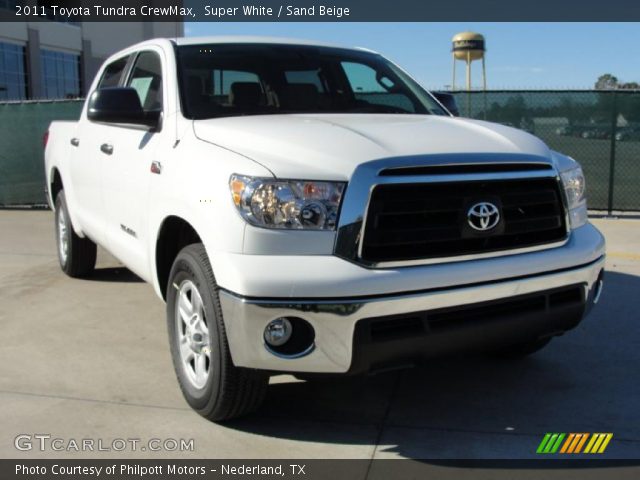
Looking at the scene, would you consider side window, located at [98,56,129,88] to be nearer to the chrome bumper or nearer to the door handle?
the door handle

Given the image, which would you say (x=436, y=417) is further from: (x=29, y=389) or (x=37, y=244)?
(x=37, y=244)

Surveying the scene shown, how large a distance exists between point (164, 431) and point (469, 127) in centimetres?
218

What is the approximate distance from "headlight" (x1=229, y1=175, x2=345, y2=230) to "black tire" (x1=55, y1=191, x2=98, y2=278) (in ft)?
11.9

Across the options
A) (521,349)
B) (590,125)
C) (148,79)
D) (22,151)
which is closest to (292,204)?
(521,349)

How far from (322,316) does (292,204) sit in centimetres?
49

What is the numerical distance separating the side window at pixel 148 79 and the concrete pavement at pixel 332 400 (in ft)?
5.15

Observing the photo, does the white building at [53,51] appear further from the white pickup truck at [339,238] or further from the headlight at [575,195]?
the headlight at [575,195]

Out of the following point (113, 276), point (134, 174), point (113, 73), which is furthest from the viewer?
point (113, 276)

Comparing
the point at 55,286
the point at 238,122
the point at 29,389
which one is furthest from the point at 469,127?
the point at 55,286

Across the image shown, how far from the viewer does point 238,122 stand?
3777 millimetres

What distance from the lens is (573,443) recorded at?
3.35 metres

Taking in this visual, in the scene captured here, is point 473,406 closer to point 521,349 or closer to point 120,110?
point 521,349

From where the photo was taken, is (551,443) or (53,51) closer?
(551,443)

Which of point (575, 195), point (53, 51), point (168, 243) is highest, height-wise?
point (53, 51)
